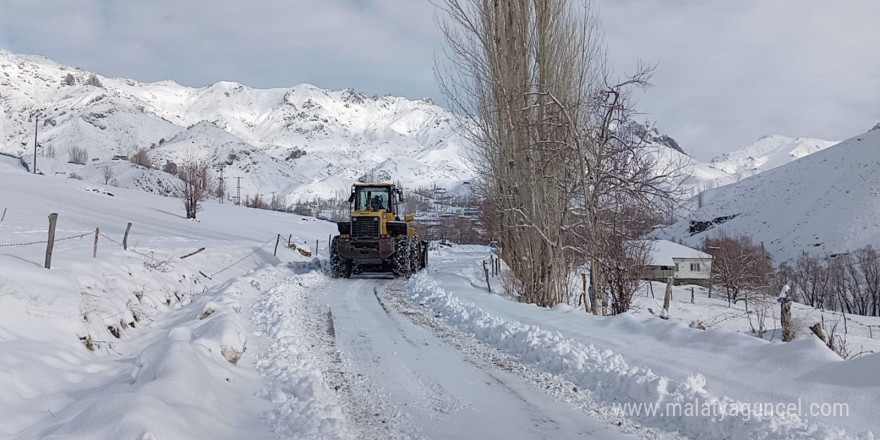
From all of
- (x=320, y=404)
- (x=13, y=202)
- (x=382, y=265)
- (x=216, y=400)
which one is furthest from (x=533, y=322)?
(x=13, y=202)

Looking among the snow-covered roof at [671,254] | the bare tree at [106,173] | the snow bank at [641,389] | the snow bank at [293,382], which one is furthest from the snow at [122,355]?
the bare tree at [106,173]

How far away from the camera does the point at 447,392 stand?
616cm

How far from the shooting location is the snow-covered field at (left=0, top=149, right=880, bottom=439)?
482 centimetres

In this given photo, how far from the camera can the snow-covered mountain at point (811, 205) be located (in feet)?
Answer: 338

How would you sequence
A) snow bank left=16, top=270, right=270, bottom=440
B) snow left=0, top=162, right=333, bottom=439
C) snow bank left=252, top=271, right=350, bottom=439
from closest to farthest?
1. snow bank left=16, top=270, right=270, bottom=440
2. snow left=0, top=162, right=333, bottom=439
3. snow bank left=252, top=271, right=350, bottom=439

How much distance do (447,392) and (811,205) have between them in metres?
141

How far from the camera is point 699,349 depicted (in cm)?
673

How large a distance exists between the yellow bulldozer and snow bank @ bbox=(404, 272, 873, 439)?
38.0ft

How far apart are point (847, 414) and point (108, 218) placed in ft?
121

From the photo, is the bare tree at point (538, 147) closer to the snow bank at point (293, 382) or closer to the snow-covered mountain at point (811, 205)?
the snow bank at point (293, 382)

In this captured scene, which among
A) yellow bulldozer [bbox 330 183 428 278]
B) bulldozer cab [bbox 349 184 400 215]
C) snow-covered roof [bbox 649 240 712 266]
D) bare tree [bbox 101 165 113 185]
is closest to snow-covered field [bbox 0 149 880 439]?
yellow bulldozer [bbox 330 183 428 278]

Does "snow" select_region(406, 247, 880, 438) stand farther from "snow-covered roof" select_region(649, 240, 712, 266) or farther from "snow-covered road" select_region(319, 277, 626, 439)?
"snow-covered roof" select_region(649, 240, 712, 266)

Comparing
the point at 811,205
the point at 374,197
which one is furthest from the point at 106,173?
the point at 811,205

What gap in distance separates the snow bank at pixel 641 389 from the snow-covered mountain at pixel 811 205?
285 feet
